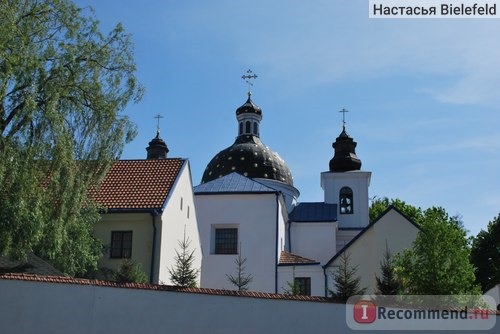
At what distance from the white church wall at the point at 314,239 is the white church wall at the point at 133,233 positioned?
17812 millimetres

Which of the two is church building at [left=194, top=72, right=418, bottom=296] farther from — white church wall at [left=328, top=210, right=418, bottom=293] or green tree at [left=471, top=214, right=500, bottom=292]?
green tree at [left=471, top=214, right=500, bottom=292]

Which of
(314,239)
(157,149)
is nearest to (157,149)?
(157,149)

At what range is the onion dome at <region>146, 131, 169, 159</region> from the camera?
5134 cm

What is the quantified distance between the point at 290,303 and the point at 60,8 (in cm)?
996

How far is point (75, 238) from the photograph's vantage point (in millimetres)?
18297

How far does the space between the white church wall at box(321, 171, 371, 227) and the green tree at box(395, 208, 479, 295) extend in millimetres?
27584

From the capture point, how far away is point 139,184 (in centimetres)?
2472

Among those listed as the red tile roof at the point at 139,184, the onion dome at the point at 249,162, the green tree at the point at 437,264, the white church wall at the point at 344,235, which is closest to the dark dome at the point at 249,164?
the onion dome at the point at 249,162

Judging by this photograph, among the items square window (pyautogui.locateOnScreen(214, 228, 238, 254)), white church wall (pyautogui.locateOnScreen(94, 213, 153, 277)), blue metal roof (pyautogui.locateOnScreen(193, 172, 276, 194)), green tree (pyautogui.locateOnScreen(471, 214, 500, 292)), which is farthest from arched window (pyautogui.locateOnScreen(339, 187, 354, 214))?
white church wall (pyautogui.locateOnScreen(94, 213, 153, 277))

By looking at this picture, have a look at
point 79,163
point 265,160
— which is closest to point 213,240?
point 265,160

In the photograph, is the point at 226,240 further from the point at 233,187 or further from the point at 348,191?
the point at 348,191

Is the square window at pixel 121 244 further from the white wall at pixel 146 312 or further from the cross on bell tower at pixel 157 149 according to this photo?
the cross on bell tower at pixel 157 149

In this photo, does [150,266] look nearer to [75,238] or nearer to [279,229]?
[75,238]

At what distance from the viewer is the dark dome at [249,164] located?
144 ft
